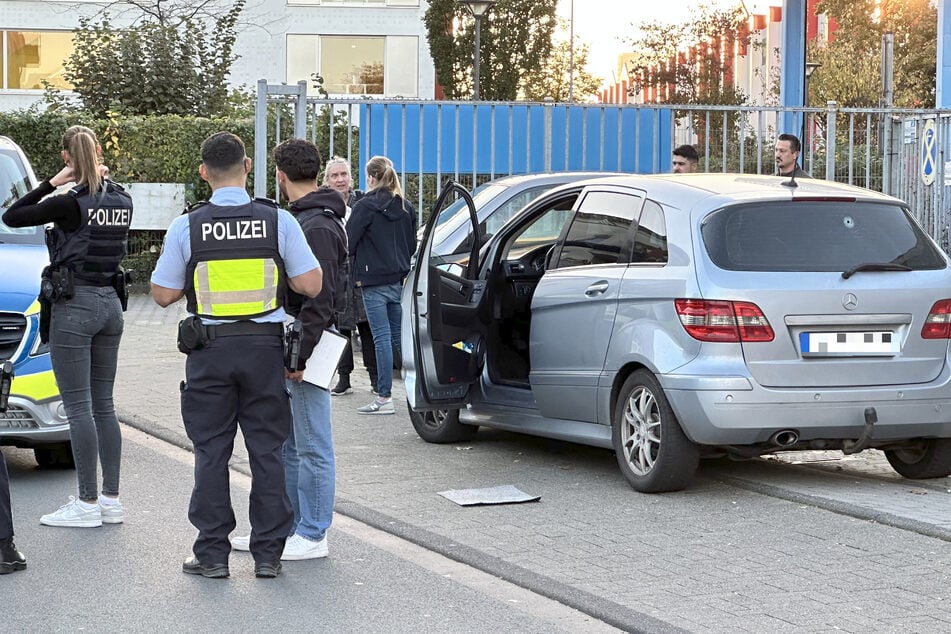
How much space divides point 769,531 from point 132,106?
1792 centimetres

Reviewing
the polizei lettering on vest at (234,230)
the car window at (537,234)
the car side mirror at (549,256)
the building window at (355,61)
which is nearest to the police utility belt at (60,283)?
the polizei lettering on vest at (234,230)

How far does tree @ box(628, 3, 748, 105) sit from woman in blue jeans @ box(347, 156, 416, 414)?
38.8m

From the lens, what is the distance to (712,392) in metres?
7.40

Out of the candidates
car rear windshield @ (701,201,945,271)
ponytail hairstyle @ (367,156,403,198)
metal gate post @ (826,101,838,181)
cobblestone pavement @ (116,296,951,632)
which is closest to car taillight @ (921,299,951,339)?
car rear windshield @ (701,201,945,271)

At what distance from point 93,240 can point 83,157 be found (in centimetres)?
39

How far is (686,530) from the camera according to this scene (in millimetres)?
7051

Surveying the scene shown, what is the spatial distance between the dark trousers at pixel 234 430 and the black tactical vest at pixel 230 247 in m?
0.18

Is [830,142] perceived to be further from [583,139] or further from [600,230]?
[600,230]

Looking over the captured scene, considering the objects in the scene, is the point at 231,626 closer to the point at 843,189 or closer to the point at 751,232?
the point at 751,232

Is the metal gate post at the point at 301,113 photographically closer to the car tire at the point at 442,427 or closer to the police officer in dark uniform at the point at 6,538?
the car tire at the point at 442,427

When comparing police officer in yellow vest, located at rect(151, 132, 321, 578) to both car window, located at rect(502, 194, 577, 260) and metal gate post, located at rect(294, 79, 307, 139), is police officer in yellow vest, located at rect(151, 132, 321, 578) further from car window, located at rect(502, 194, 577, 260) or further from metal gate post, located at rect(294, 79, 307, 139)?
metal gate post, located at rect(294, 79, 307, 139)

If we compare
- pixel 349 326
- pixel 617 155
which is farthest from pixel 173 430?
pixel 617 155

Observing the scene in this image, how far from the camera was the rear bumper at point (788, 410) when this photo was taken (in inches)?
292

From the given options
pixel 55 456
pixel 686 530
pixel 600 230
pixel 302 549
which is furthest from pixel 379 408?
pixel 302 549
